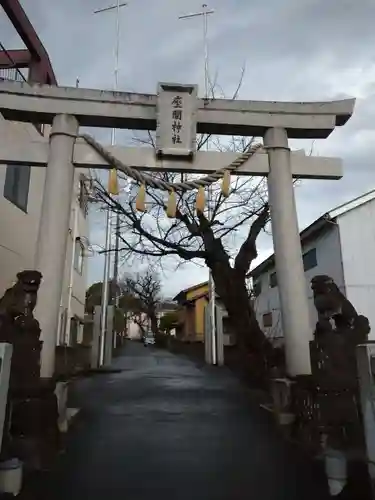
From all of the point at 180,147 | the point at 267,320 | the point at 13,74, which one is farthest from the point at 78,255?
the point at 180,147

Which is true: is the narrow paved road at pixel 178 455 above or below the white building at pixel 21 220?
below

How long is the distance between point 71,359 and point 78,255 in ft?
29.9

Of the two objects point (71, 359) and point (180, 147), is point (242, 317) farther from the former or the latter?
point (180, 147)

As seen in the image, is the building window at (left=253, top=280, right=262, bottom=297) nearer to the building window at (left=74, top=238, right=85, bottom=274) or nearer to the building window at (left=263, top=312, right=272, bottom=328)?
the building window at (left=263, top=312, right=272, bottom=328)

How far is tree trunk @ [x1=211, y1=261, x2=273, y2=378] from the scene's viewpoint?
1295 cm

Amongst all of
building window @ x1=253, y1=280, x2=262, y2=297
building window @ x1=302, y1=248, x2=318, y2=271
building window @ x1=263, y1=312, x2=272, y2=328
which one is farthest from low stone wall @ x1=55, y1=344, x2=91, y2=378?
building window @ x1=253, y1=280, x2=262, y2=297

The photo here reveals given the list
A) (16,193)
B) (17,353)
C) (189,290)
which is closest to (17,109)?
(17,353)

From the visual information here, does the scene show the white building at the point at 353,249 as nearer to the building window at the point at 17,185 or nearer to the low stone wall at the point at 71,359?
the low stone wall at the point at 71,359

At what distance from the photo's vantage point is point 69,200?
757 cm

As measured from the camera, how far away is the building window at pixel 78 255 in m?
21.9

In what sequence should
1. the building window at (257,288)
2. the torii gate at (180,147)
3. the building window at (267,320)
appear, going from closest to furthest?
1. the torii gate at (180,147)
2. the building window at (267,320)
3. the building window at (257,288)

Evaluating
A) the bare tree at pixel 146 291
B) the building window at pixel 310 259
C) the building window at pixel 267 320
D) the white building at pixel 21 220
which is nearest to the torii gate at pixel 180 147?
the white building at pixel 21 220

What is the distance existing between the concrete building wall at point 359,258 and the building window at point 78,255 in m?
12.2

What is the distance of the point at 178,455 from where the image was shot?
565 cm
